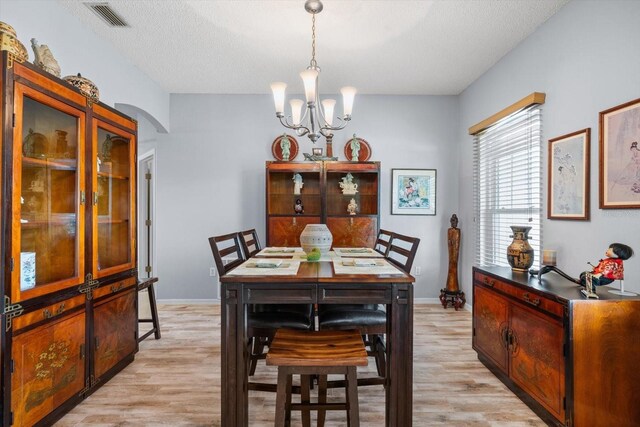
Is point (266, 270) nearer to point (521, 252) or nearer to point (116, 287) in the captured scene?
point (116, 287)

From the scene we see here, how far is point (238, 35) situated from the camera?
301cm

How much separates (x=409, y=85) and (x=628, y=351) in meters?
3.39

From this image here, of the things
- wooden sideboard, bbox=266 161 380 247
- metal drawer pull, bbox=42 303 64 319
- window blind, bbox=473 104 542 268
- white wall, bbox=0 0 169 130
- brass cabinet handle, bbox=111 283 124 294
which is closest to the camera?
metal drawer pull, bbox=42 303 64 319

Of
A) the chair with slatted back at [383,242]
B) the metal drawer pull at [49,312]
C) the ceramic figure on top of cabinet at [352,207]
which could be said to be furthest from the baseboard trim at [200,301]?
the metal drawer pull at [49,312]

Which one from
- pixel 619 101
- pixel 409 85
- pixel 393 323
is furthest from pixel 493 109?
pixel 393 323

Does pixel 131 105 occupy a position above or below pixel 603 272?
above

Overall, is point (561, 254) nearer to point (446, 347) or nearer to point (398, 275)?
point (446, 347)

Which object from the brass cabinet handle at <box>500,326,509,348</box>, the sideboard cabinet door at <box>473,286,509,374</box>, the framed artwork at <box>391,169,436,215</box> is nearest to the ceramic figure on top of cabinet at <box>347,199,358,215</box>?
the framed artwork at <box>391,169,436,215</box>

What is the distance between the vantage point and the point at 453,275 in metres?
4.34

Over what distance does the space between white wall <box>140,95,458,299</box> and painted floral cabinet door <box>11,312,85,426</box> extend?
8.14 ft

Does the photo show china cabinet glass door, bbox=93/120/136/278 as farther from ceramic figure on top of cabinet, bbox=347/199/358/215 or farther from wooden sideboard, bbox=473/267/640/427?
wooden sideboard, bbox=473/267/640/427

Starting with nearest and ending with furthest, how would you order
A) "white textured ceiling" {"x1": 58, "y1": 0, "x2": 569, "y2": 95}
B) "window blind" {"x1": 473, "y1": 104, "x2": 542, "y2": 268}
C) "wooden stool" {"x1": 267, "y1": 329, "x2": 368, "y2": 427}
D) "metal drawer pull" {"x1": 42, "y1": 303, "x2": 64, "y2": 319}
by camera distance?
"wooden stool" {"x1": 267, "y1": 329, "x2": 368, "y2": 427} → "metal drawer pull" {"x1": 42, "y1": 303, "x2": 64, "y2": 319} → "white textured ceiling" {"x1": 58, "y1": 0, "x2": 569, "y2": 95} → "window blind" {"x1": 473, "y1": 104, "x2": 542, "y2": 268}

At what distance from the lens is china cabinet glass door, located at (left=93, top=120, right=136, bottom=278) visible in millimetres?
2357

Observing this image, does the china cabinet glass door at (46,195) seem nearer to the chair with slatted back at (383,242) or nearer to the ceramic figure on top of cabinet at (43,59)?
the ceramic figure on top of cabinet at (43,59)
